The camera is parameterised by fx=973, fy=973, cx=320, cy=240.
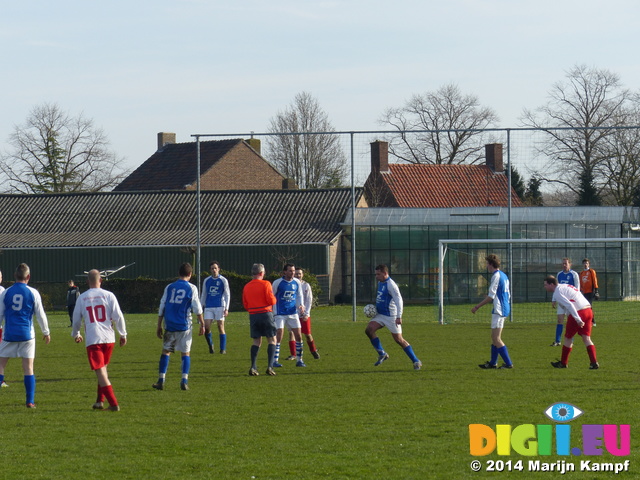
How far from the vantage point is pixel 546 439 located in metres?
9.07

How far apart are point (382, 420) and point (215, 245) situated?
37.2 metres

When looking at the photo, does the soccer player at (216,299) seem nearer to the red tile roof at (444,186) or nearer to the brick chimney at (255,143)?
the red tile roof at (444,186)

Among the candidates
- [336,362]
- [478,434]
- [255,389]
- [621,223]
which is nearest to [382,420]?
[478,434]

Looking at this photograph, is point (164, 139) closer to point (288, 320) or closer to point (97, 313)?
point (288, 320)

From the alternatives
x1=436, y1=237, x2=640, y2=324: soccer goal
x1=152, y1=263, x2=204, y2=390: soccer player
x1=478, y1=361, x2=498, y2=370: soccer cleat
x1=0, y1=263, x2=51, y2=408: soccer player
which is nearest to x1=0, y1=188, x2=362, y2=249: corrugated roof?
x1=436, y1=237, x2=640, y2=324: soccer goal

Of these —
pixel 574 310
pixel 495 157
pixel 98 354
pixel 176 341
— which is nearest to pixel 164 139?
pixel 495 157

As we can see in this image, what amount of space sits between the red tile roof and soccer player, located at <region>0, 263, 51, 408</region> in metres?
28.0

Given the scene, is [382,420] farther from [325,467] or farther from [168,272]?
[168,272]

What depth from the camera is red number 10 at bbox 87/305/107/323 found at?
38.2 feet

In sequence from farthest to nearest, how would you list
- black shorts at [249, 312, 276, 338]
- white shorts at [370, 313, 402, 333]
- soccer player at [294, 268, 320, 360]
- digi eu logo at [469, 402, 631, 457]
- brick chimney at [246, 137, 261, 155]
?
brick chimney at [246, 137, 261, 155] < soccer player at [294, 268, 320, 360] < white shorts at [370, 313, 402, 333] < black shorts at [249, 312, 276, 338] < digi eu logo at [469, 402, 631, 457]

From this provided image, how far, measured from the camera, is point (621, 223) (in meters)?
44.2

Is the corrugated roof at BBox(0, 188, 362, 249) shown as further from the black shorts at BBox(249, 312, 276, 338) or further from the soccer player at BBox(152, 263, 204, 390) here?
the soccer player at BBox(152, 263, 204, 390)

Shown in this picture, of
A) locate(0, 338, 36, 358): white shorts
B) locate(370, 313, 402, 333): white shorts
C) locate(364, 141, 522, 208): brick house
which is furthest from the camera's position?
locate(364, 141, 522, 208): brick house

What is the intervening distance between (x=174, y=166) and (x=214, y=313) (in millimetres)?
47357
